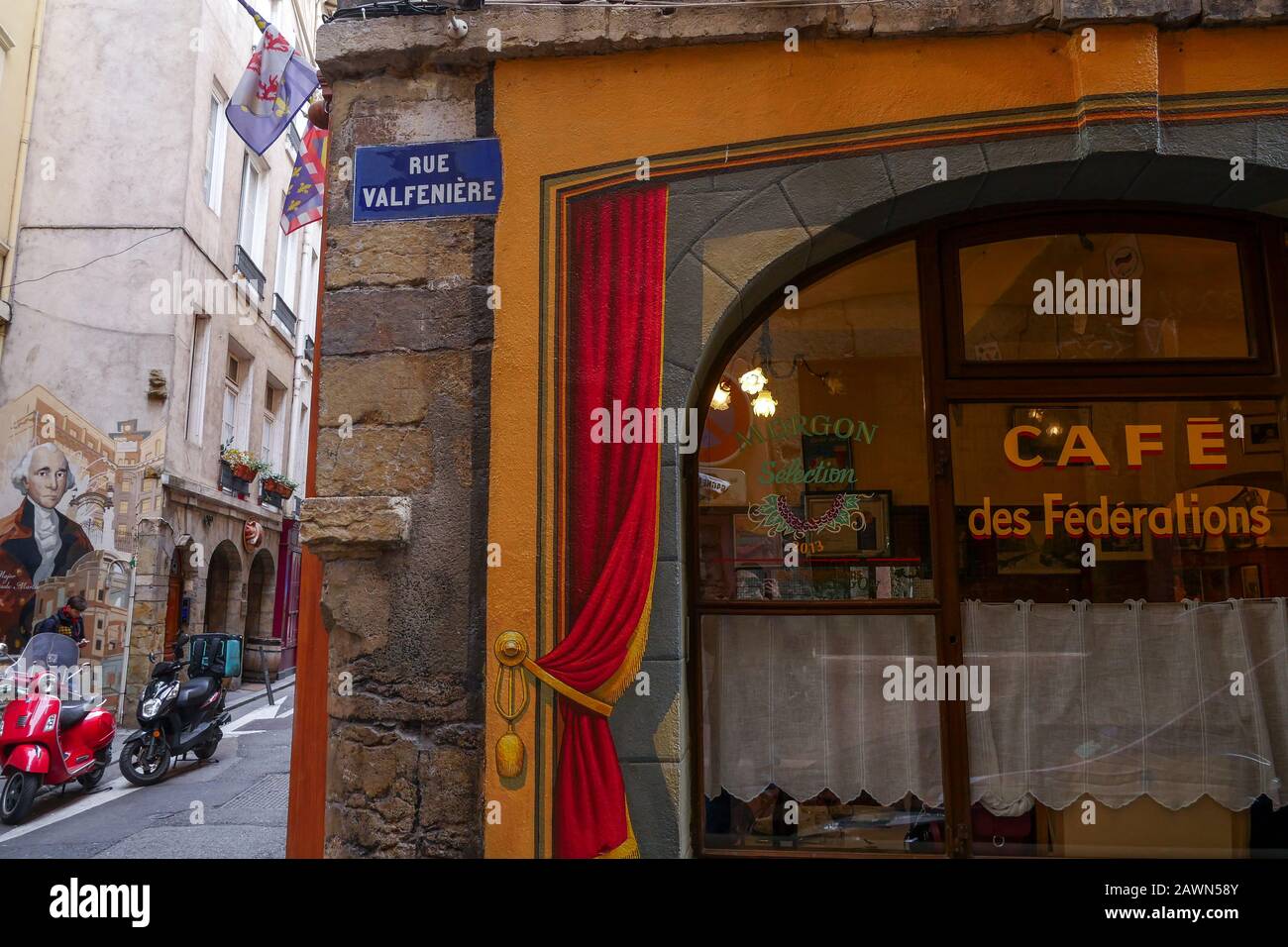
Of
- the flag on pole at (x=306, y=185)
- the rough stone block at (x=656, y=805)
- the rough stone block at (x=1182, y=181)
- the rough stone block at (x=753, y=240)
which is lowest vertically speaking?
the rough stone block at (x=656, y=805)

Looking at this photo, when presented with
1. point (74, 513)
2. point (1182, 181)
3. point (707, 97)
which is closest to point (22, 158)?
point (74, 513)

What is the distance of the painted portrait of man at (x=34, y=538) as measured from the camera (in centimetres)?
1066

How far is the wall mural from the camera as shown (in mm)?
10789

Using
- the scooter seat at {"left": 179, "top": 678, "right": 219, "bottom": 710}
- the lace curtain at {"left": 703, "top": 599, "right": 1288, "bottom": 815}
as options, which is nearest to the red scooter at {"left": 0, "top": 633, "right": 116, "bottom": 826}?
the scooter seat at {"left": 179, "top": 678, "right": 219, "bottom": 710}

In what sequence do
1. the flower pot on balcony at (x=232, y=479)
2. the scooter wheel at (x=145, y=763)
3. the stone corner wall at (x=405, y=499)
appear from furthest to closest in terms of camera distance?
1. the flower pot on balcony at (x=232, y=479)
2. the scooter wheel at (x=145, y=763)
3. the stone corner wall at (x=405, y=499)

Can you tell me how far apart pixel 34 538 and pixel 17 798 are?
5944mm

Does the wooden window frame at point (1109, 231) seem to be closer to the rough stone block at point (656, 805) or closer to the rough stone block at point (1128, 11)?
the rough stone block at point (1128, 11)

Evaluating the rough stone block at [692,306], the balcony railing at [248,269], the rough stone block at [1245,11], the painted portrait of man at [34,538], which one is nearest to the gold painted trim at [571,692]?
the rough stone block at [692,306]

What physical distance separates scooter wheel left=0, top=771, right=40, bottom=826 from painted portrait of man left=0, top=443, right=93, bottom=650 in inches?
201

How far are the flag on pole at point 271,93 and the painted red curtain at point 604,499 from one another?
7.35ft

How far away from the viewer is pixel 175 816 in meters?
6.52

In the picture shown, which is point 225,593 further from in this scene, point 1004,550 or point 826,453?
point 1004,550

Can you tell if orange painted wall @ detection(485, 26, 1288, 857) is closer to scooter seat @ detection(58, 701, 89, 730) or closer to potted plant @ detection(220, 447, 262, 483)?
scooter seat @ detection(58, 701, 89, 730)
